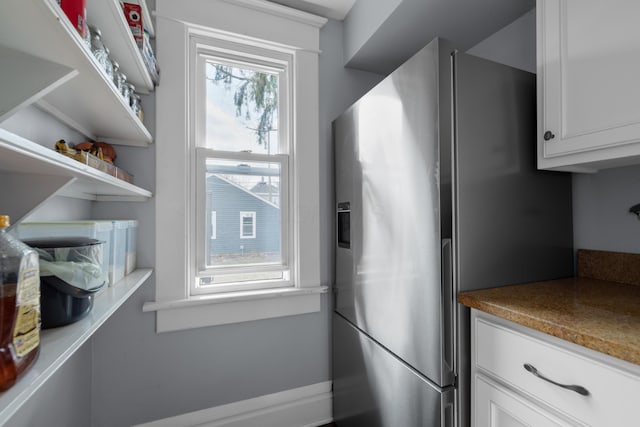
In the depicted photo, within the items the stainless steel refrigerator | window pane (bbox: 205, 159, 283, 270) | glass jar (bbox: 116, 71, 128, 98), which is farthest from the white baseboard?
glass jar (bbox: 116, 71, 128, 98)

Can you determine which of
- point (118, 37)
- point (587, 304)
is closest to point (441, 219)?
point (587, 304)

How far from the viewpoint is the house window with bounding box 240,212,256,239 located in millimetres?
1681

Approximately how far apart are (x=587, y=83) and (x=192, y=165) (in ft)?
5.57

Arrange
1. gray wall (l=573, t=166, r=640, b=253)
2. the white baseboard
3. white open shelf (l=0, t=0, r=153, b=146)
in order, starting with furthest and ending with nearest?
the white baseboard → gray wall (l=573, t=166, r=640, b=253) → white open shelf (l=0, t=0, r=153, b=146)

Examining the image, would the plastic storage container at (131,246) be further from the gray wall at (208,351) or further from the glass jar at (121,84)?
the glass jar at (121,84)

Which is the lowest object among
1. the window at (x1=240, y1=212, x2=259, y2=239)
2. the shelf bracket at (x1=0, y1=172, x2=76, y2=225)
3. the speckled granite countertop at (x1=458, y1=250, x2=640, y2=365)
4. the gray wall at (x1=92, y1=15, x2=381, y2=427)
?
the gray wall at (x1=92, y1=15, x2=381, y2=427)

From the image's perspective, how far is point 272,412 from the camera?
5.31ft

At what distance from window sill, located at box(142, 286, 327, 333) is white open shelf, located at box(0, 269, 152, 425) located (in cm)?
58

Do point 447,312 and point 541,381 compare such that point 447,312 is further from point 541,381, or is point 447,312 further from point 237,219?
point 237,219

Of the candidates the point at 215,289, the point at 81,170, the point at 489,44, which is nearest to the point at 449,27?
the point at 489,44

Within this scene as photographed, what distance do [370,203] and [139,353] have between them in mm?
1377

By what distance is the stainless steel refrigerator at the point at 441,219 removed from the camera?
3.18 ft

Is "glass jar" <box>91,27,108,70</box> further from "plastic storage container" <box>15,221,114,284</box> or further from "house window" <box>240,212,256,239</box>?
"house window" <box>240,212,256,239</box>

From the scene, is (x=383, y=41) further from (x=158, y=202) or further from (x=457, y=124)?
(x=158, y=202)
